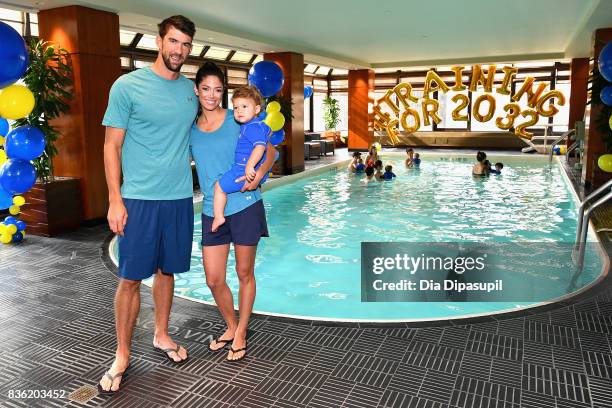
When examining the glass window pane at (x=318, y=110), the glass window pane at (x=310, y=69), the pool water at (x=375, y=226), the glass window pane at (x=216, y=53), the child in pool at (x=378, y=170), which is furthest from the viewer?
the glass window pane at (x=318, y=110)

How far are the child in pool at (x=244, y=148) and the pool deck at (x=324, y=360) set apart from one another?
89cm

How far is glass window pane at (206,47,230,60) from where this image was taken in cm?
1406

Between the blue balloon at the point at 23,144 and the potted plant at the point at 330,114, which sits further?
the potted plant at the point at 330,114

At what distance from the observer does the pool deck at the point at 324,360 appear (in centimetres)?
249

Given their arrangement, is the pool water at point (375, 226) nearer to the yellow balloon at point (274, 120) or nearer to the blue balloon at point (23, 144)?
the yellow balloon at point (274, 120)

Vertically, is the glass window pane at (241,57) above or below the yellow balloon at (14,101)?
above

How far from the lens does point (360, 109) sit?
18672 mm

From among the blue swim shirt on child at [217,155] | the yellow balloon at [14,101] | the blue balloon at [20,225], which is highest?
the yellow balloon at [14,101]

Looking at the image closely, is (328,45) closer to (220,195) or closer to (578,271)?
(578,271)

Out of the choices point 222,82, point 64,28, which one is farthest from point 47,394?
point 64,28

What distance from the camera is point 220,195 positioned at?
2.63m

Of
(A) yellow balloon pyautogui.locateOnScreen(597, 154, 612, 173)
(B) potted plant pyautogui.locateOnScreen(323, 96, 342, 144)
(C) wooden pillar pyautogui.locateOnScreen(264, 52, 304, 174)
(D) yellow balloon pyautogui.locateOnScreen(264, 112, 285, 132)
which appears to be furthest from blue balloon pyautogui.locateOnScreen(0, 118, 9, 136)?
(B) potted plant pyautogui.locateOnScreen(323, 96, 342, 144)

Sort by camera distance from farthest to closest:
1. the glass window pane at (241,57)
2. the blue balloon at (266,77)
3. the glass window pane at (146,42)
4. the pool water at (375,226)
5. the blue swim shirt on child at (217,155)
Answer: the glass window pane at (241,57)
the glass window pane at (146,42)
the blue balloon at (266,77)
the pool water at (375,226)
the blue swim shirt on child at (217,155)

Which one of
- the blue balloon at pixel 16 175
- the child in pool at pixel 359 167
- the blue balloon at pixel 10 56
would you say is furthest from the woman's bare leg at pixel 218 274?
the child in pool at pixel 359 167
